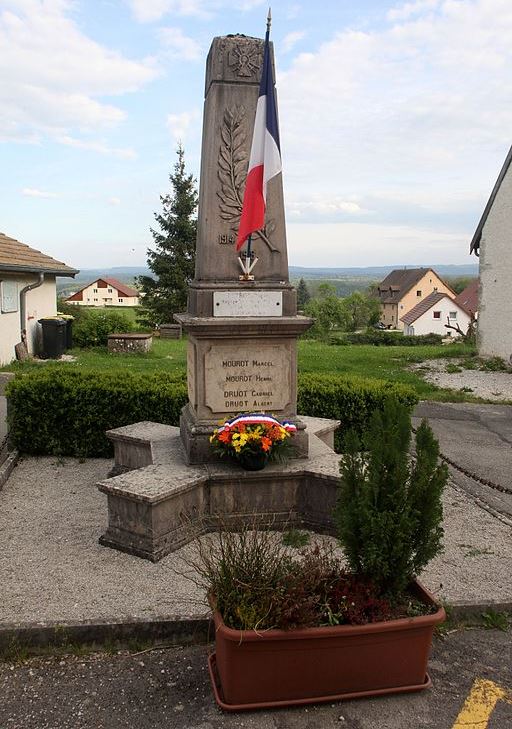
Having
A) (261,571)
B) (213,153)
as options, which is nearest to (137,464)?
(213,153)

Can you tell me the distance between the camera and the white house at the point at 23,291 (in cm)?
1641

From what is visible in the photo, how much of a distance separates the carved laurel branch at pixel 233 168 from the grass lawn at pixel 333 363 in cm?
817

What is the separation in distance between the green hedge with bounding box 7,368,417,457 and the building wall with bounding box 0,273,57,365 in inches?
348

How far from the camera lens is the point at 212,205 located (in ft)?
20.1

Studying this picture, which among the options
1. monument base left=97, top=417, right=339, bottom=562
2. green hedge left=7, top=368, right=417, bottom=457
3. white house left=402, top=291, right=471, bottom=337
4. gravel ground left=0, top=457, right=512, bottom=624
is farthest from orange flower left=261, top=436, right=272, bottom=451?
white house left=402, top=291, right=471, bottom=337

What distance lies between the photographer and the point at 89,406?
8188mm

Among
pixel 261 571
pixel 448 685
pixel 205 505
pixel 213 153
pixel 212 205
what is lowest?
pixel 448 685

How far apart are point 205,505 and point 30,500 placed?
7.09ft

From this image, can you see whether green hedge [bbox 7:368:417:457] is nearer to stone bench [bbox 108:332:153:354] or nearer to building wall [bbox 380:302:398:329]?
stone bench [bbox 108:332:153:354]

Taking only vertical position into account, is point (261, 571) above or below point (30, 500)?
above

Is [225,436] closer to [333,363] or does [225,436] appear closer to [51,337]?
[333,363]

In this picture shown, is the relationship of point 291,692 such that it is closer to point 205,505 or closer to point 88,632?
point 88,632

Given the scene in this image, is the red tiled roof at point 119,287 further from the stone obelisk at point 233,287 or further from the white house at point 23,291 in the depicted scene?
the stone obelisk at point 233,287

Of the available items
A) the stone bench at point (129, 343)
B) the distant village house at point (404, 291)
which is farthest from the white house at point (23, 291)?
the distant village house at point (404, 291)
